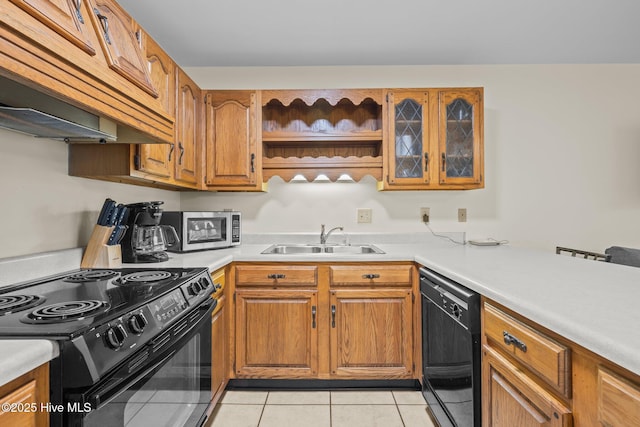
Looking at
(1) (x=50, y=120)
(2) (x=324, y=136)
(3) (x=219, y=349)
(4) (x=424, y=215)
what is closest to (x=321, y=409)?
(3) (x=219, y=349)

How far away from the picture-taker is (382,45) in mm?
2279

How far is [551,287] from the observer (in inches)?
40.5

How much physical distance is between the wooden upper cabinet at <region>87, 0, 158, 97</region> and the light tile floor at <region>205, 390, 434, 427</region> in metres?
1.69

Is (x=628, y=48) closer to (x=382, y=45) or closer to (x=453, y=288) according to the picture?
(x=382, y=45)

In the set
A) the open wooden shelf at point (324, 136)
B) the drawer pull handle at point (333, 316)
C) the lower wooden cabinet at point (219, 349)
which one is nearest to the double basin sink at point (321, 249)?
the drawer pull handle at point (333, 316)

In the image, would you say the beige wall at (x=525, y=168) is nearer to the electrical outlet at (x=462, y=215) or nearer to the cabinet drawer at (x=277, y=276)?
the electrical outlet at (x=462, y=215)

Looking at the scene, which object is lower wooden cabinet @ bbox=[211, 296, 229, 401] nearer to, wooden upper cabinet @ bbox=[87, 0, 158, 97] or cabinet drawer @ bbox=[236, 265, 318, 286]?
cabinet drawer @ bbox=[236, 265, 318, 286]

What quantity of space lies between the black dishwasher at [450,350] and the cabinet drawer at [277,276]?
657mm

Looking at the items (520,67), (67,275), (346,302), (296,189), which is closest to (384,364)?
(346,302)

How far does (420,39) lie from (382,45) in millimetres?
260

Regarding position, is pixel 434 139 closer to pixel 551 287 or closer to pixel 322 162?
pixel 322 162

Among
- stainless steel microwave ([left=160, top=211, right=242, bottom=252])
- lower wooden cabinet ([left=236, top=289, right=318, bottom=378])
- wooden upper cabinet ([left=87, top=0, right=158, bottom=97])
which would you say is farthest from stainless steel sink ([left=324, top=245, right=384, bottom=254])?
wooden upper cabinet ([left=87, top=0, right=158, bottom=97])

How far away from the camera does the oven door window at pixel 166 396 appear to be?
2.69ft

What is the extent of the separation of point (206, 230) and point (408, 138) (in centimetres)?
155
